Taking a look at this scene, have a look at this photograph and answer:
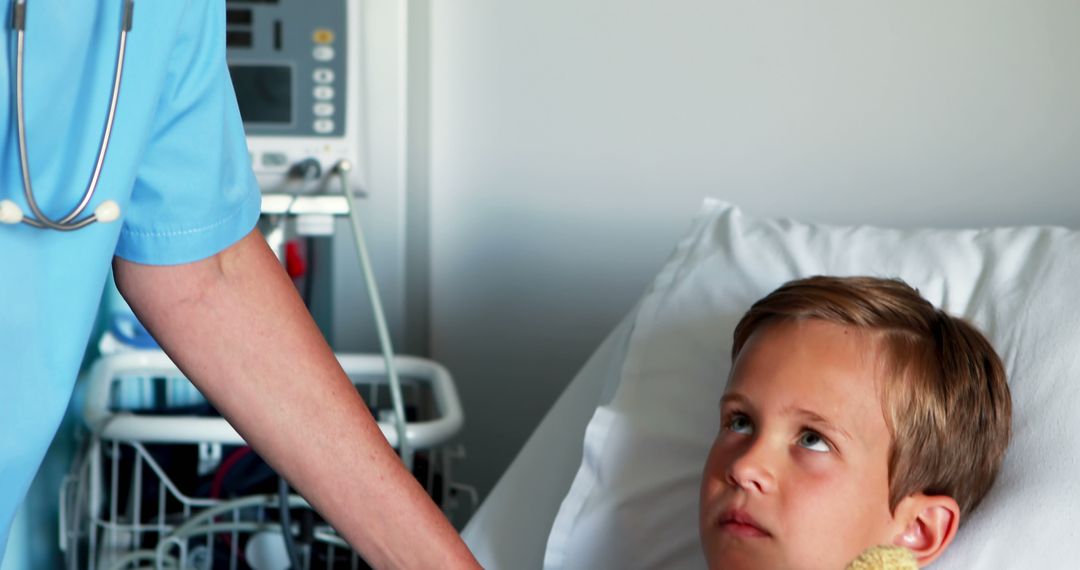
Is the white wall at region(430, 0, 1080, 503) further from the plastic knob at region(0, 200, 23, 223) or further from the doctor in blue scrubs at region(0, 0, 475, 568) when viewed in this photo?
the plastic knob at region(0, 200, 23, 223)

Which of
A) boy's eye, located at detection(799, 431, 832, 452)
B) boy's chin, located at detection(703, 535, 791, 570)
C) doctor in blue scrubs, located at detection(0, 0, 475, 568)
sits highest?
doctor in blue scrubs, located at detection(0, 0, 475, 568)

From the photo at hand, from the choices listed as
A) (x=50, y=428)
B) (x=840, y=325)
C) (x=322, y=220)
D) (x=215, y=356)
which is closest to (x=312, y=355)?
(x=215, y=356)

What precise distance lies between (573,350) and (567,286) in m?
0.10

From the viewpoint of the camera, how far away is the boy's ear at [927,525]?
974 millimetres

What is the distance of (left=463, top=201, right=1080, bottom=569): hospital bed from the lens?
0.98m

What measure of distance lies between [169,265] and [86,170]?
0.38 feet

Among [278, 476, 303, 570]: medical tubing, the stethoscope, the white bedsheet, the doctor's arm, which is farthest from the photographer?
[278, 476, 303, 570]: medical tubing

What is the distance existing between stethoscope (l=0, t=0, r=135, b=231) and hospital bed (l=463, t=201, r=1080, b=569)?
54 centimetres

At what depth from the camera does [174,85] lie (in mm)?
822

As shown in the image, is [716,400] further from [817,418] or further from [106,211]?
[106,211]

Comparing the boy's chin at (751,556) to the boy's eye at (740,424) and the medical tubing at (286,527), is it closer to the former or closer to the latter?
the boy's eye at (740,424)

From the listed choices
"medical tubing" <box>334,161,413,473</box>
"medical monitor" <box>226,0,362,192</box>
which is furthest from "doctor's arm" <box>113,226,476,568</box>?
"medical monitor" <box>226,0,362,192</box>

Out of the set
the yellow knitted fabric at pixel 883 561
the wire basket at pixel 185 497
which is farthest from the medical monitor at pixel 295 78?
the yellow knitted fabric at pixel 883 561

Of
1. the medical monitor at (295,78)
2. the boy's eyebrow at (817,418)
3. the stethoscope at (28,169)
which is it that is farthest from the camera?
the medical monitor at (295,78)
